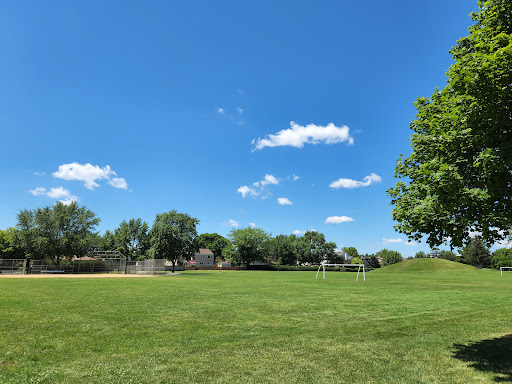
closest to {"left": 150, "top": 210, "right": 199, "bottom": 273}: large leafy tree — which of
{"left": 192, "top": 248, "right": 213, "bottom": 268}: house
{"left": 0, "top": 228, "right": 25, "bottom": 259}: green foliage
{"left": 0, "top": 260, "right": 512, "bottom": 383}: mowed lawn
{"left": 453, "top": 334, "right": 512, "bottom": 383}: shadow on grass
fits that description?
{"left": 0, "top": 228, "right": 25, "bottom": 259}: green foliage

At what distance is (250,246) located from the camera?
4063 inches

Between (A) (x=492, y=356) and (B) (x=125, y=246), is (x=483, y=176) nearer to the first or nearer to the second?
(A) (x=492, y=356)

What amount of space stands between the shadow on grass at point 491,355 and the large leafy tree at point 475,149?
2.87m

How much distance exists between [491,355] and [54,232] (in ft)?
226

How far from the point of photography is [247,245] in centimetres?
10269

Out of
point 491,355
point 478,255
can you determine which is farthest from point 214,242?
point 491,355

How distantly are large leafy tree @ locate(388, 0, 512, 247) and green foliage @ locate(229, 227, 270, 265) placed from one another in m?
96.3

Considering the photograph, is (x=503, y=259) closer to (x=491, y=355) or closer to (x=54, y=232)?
(x=491, y=355)

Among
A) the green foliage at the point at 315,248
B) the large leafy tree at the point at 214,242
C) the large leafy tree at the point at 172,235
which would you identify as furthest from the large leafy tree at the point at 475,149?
the large leafy tree at the point at 214,242

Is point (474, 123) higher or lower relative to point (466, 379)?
higher

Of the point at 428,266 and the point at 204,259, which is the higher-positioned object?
the point at 428,266

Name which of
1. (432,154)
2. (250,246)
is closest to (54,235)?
(250,246)

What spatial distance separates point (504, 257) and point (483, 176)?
425ft

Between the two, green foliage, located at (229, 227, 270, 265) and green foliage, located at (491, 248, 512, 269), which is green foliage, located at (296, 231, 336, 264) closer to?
green foliage, located at (229, 227, 270, 265)
